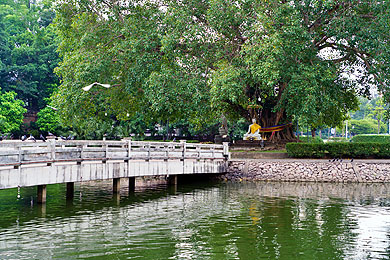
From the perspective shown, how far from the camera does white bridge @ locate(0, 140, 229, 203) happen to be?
18.3 meters

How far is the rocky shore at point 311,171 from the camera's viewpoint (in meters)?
32.0

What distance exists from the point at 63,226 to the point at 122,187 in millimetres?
12331

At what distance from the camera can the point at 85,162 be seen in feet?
72.8

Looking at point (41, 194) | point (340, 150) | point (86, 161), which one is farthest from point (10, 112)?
point (340, 150)

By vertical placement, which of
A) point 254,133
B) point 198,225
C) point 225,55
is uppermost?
point 225,55

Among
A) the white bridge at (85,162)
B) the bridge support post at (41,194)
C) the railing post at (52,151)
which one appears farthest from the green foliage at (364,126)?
the railing post at (52,151)

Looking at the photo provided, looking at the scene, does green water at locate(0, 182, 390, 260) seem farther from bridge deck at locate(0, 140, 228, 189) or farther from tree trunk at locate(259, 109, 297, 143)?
tree trunk at locate(259, 109, 297, 143)

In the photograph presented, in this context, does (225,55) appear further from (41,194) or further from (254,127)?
(41,194)

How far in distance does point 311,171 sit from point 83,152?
1711 centimetres

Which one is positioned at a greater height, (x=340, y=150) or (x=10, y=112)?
(x=10, y=112)

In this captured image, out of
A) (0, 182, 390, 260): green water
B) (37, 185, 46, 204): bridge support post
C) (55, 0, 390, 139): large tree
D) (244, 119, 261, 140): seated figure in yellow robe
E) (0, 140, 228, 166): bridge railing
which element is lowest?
(0, 182, 390, 260): green water

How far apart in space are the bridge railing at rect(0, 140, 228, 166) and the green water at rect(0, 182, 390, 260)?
1.90 m

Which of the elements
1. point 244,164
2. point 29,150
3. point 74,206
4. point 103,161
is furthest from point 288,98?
point 29,150

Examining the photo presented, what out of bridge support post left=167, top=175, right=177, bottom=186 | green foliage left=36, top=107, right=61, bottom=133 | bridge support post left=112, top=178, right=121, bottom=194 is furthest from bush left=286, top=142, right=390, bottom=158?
green foliage left=36, top=107, right=61, bottom=133
